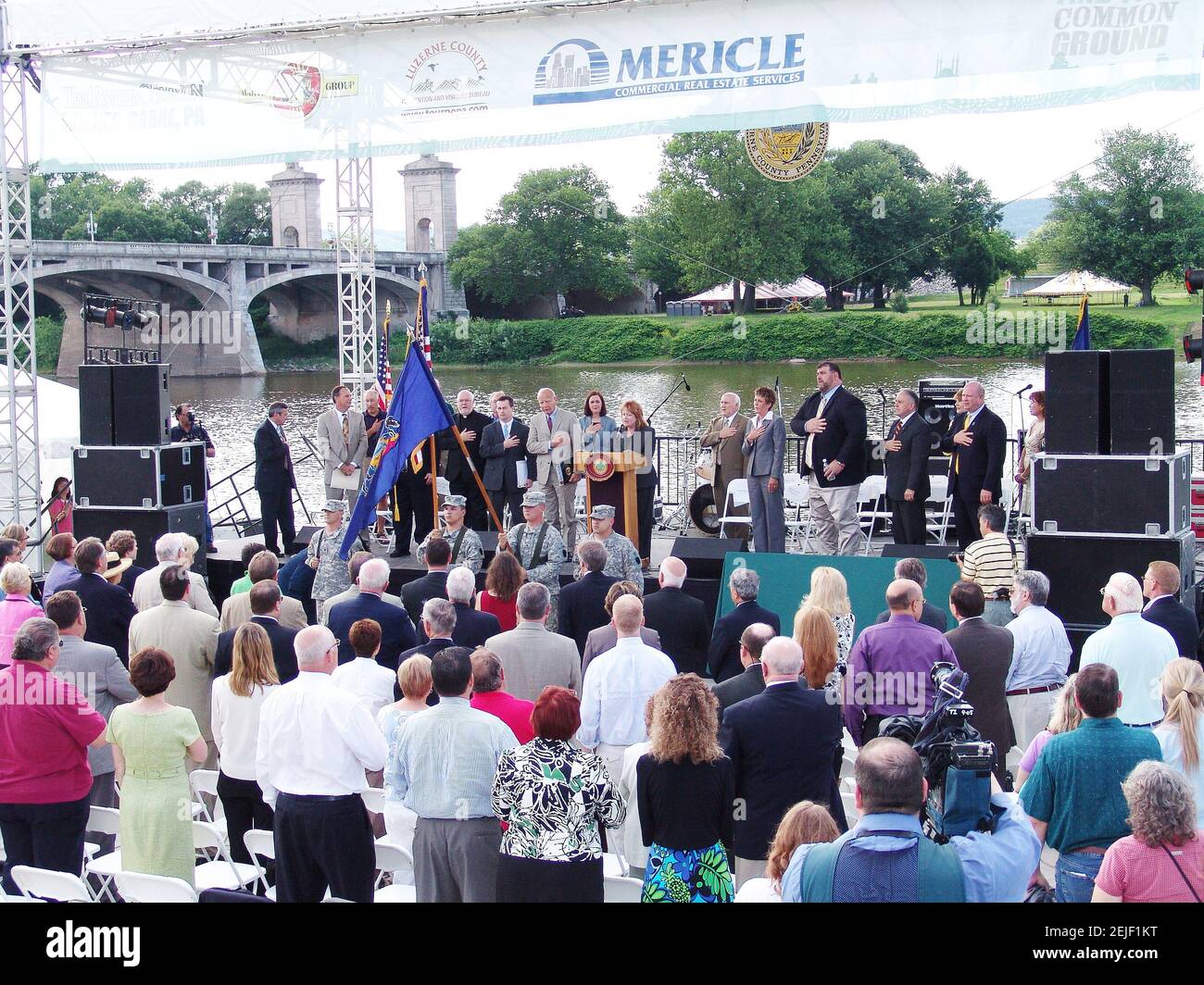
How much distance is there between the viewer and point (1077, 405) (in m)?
7.80

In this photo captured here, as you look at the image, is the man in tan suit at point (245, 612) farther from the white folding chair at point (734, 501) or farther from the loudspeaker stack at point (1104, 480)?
the white folding chair at point (734, 501)

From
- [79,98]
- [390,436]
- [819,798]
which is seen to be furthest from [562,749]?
[79,98]

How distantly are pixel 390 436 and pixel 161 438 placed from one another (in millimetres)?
2526

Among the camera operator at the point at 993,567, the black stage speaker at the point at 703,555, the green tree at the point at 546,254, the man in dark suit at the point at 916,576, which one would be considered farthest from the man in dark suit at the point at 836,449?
the green tree at the point at 546,254

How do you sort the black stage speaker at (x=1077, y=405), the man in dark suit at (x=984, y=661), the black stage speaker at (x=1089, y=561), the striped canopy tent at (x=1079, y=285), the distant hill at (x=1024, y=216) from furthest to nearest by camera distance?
the distant hill at (x=1024, y=216) → the striped canopy tent at (x=1079, y=285) → the black stage speaker at (x=1077, y=405) → the black stage speaker at (x=1089, y=561) → the man in dark suit at (x=984, y=661)

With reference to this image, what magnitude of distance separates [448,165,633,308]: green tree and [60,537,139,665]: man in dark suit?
29147mm

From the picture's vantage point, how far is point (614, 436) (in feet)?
32.6

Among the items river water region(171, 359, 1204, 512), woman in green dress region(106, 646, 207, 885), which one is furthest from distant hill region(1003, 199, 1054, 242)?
woman in green dress region(106, 646, 207, 885)

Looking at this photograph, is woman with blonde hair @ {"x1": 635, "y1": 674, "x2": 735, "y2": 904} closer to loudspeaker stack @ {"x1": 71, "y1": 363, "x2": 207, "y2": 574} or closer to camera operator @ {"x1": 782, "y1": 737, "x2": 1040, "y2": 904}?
camera operator @ {"x1": 782, "y1": 737, "x2": 1040, "y2": 904}

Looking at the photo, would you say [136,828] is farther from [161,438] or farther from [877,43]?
[877,43]

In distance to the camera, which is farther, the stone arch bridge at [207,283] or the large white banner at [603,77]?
the stone arch bridge at [207,283]

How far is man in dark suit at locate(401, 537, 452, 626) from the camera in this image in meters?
6.93

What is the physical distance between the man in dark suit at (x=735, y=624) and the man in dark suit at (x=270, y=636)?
77.3 inches

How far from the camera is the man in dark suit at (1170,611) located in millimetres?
5832
